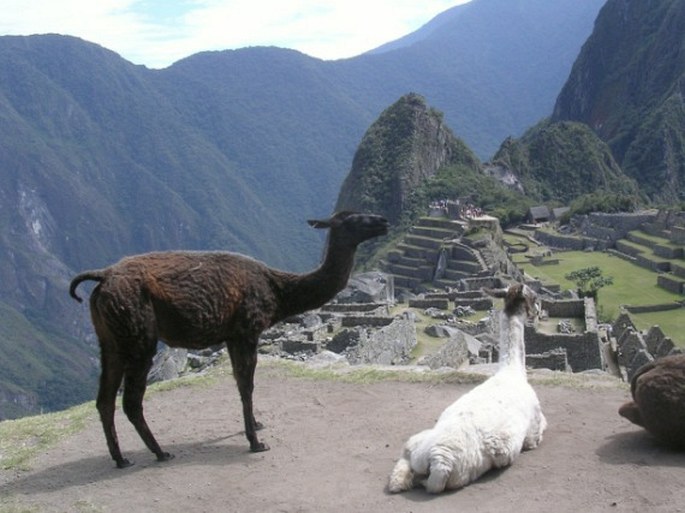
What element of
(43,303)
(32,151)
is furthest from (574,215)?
(32,151)

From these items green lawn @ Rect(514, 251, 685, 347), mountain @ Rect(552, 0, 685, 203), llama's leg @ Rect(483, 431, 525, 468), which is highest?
mountain @ Rect(552, 0, 685, 203)

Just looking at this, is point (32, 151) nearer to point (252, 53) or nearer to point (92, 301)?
point (252, 53)

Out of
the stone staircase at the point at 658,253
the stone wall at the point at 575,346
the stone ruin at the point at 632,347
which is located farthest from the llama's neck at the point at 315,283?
the stone staircase at the point at 658,253

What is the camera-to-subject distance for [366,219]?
24.1 ft

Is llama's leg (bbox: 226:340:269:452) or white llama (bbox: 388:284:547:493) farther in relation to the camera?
llama's leg (bbox: 226:340:269:452)

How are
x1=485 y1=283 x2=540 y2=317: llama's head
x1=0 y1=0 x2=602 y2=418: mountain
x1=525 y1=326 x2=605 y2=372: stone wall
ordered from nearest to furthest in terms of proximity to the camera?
x1=485 y1=283 x2=540 y2=317: llama's head < x1=525 y1=326 x2=605 y2=372: stone wall < x1=0 y1=0 x2=602 y2=418: mountain

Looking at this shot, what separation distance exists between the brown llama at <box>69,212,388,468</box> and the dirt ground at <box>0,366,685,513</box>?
39 cm

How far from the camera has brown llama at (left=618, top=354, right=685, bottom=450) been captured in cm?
629

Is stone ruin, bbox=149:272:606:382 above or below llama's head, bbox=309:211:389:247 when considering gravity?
below

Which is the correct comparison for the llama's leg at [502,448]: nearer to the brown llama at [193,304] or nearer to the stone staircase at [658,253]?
the brown llama at [193,304]

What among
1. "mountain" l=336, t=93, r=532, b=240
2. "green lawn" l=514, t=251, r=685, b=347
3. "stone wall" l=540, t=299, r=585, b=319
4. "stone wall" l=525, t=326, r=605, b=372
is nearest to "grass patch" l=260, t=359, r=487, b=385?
"stone wall" l=525, t=326, r=605, b=372

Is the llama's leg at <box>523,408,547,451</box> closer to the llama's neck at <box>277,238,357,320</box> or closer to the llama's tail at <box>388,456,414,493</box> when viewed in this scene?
the llama's tail at <box>388,456,414,493</box>

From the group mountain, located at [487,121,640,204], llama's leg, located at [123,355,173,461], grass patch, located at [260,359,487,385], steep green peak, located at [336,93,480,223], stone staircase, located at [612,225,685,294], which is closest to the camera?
llama's leg, located at [123,355,173,461]

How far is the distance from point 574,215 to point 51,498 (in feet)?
266
